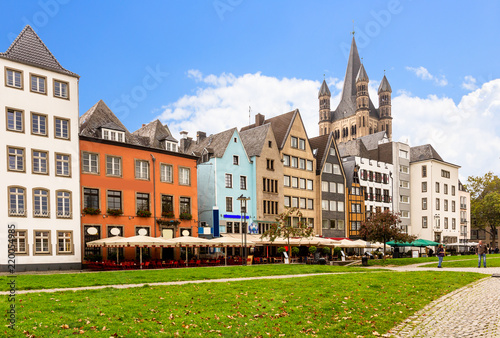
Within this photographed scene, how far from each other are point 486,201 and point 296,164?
162 feet

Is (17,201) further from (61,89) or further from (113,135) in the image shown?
(113,135)

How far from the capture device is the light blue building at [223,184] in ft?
187

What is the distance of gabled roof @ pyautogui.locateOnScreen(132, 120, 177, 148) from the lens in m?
52.5

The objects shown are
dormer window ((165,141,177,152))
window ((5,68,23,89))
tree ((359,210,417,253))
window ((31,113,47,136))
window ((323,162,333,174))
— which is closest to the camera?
window ((5,68,23,89))

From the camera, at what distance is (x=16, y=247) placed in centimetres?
3903

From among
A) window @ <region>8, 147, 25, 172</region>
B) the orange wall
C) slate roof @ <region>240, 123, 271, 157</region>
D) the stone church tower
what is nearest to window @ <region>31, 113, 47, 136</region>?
window @ <region>8, 147, 25, 172</region>

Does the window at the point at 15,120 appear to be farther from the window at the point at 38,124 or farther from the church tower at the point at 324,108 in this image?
the church tower at the point at 324,108

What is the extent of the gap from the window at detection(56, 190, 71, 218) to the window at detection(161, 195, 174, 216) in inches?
404

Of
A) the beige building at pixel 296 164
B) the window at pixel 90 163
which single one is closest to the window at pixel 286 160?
the beige building at pixel 296 164

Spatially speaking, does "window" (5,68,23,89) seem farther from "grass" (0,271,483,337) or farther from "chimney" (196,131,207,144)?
"chimney" (196,131,207,144)

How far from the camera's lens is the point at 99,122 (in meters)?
48.1

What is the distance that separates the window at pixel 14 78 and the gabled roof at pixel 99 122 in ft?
22.4

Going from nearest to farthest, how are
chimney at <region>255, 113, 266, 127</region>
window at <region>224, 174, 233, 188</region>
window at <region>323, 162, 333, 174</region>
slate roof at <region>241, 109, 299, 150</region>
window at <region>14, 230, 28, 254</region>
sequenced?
window at <region>14, 230, 28, 254</region>, window at <region>224, 174, 233, 188</region>, slate roof at <region>241, 109, 299, 150</region>, window at <region>323, 162, 333, 174</region>, chimney at <region>255, 113, 266, 127</region>

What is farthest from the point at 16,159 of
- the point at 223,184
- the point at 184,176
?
the point at 223,184
